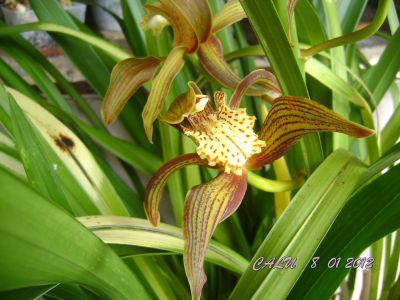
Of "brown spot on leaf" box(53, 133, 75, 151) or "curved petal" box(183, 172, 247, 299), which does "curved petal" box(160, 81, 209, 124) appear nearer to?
"curved petal" box(183, 172, 247, 299)

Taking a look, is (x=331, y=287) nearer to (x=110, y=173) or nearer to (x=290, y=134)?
(x=290, y=134)

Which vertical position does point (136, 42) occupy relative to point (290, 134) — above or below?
above

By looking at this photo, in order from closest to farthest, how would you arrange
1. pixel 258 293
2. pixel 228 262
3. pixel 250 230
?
pixel 258 293 → pixel 228 262 → pixel 250 230

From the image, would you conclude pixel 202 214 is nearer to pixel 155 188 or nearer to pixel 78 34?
pixel 155 188

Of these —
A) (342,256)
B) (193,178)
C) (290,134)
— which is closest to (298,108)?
(290,134)

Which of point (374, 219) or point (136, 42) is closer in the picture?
point (374, 219)

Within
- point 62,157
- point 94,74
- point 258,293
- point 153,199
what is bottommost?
point 258,293

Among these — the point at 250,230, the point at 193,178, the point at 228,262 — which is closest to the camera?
the point at 228,262
